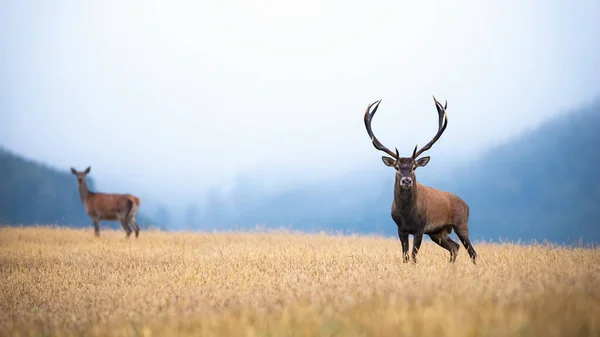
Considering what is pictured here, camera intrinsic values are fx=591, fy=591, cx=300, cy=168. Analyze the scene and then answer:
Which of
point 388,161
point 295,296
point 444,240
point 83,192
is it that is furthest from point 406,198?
point 83,192

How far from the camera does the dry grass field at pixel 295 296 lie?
4.68 m

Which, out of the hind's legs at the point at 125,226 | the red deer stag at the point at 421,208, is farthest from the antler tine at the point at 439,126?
the hind's legs at the point at 125,226

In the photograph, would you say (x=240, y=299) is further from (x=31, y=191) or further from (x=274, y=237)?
(x=31, y=191)

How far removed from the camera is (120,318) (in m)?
5.93

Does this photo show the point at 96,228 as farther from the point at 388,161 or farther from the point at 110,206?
the point at 388,161

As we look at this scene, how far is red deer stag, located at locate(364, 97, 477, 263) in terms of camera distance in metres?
9.62

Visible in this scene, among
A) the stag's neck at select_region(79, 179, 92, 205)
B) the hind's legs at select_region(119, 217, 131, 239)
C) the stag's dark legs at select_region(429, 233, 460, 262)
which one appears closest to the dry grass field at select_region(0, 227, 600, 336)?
the stag's dark legs at select_region(429, 233, 460, 262)

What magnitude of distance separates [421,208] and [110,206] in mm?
12110

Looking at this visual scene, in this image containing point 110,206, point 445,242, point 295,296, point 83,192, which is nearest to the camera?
point 295,296

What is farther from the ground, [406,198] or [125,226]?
[406,198]

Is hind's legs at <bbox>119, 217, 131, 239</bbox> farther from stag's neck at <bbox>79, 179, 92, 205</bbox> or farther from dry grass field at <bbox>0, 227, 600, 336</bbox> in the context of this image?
dry grass field at <bbox>0, 227, 600, 336</bbox>

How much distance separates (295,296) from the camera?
6398mm

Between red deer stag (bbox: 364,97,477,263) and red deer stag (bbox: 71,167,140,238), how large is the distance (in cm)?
1055

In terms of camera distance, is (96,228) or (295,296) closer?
(295,296)
